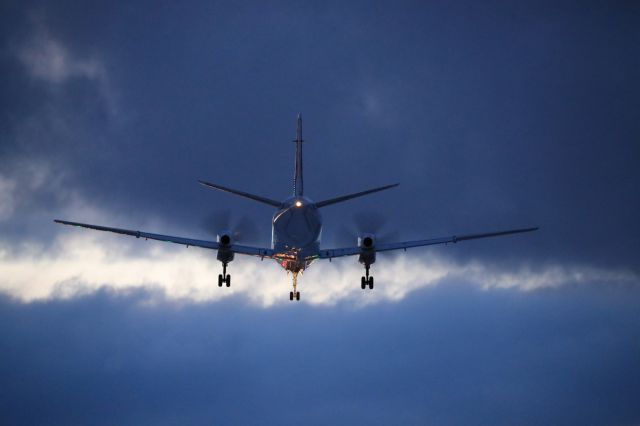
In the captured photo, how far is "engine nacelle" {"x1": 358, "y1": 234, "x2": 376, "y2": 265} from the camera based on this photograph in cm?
8075

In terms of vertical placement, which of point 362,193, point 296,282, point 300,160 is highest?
point 300,160

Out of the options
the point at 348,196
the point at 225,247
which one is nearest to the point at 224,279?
the point at 225,247

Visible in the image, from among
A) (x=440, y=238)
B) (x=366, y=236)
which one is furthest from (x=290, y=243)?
(x=440, y=238)

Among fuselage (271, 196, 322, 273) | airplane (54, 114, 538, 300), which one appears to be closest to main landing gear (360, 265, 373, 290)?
airplane (54, 114, 538, 300)

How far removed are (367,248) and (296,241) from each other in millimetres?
8877

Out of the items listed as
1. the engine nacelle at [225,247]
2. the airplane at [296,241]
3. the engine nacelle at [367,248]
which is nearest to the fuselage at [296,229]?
the airplane at [296,241]

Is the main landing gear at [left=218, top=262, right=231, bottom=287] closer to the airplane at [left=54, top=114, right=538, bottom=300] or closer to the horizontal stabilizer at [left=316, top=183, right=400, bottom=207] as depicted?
the airplane at [left=54, top=114, right=538, bottom=300]

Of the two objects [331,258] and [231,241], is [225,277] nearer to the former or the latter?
[231,241]

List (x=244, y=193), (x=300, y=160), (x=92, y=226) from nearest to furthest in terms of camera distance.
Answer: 1. (x=244, y=193)
2. (x=92, y=226)
3. (x=300, y=160)

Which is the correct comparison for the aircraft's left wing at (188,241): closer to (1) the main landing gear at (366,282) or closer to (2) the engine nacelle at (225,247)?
(2) the engine nacelle at (225,247)

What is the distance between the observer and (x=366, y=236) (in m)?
80.9

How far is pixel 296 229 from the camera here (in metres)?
74.4

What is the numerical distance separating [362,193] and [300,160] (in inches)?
767

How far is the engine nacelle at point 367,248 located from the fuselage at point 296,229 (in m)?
6.05
